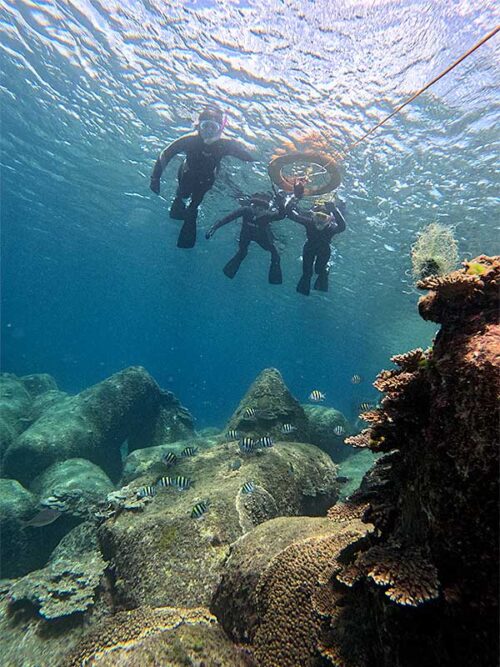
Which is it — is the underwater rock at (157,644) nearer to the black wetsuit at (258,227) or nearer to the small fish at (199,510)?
the small fish at (199,510)

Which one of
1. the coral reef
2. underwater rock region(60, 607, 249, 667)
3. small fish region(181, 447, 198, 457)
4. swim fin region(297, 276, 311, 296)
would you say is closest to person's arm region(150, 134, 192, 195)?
swim fin region(297, 276, 311, 296)

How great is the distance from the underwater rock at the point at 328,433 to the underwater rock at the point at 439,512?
1087 centimetres

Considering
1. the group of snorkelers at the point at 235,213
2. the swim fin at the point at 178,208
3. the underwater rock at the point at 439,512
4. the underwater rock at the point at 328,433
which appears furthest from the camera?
the underwater rock at the point at 328,433

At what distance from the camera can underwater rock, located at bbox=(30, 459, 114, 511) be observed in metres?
9.27

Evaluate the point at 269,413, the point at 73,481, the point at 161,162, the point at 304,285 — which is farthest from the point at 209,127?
the point at 73,481

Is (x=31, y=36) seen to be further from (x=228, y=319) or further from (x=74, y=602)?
(x=228, y=319)

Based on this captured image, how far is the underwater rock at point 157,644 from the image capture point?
284 cm

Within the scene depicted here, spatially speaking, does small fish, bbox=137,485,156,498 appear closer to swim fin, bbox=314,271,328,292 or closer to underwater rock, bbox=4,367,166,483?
underwater rock, bbox=4,367,166,483

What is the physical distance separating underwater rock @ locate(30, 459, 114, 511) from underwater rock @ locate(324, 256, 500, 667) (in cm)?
844

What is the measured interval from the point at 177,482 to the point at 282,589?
392cm

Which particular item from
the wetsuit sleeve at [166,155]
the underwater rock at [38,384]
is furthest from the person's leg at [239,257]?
the underwater rock at [38,384]

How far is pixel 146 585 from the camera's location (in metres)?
4.73

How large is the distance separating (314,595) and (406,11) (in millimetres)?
13025

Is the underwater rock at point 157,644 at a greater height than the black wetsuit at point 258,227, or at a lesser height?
lesser
